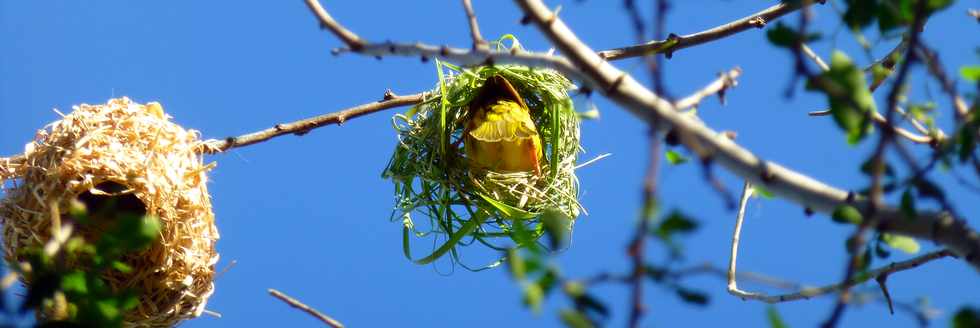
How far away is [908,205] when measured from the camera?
0.89 meters

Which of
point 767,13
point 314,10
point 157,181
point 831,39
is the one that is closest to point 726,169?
point 831,39

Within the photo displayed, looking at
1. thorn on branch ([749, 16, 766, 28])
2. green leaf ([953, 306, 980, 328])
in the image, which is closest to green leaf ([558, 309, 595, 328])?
green leaf ([953, 306, 980, 328])

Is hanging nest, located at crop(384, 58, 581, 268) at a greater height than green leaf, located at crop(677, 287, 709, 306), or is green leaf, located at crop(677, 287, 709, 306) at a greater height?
hanging nest, located at crop(384, 58, 581, 268)

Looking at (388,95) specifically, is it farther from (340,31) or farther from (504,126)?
(340,31)

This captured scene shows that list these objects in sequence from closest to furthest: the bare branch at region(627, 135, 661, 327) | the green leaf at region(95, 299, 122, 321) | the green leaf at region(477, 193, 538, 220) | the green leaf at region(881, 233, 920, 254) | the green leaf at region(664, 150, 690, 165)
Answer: the bare branch at region(627, 135, 661, 327) < the green leaf at region(95, 299, 122, 321) < the green leaf at region(881, 233, 920, 254) < the green leaf at region(664, 150, 690, 165) < the green leaf at region(477, 193, 538, 220)

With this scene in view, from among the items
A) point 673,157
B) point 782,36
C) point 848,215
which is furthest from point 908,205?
point 673,157

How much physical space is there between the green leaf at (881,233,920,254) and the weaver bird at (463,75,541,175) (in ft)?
3.92

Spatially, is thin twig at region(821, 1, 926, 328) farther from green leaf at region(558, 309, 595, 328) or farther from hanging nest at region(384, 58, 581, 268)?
hanging nest at region(384, 58, 581, 268)

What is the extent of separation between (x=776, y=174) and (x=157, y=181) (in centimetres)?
131

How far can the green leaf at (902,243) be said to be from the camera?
1.04 meters

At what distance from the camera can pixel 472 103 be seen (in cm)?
234

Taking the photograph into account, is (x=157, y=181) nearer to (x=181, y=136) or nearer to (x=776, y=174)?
(x=181, y=136)

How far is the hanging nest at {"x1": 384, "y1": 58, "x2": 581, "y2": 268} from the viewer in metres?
2.25

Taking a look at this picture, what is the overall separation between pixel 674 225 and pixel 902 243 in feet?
1.49
